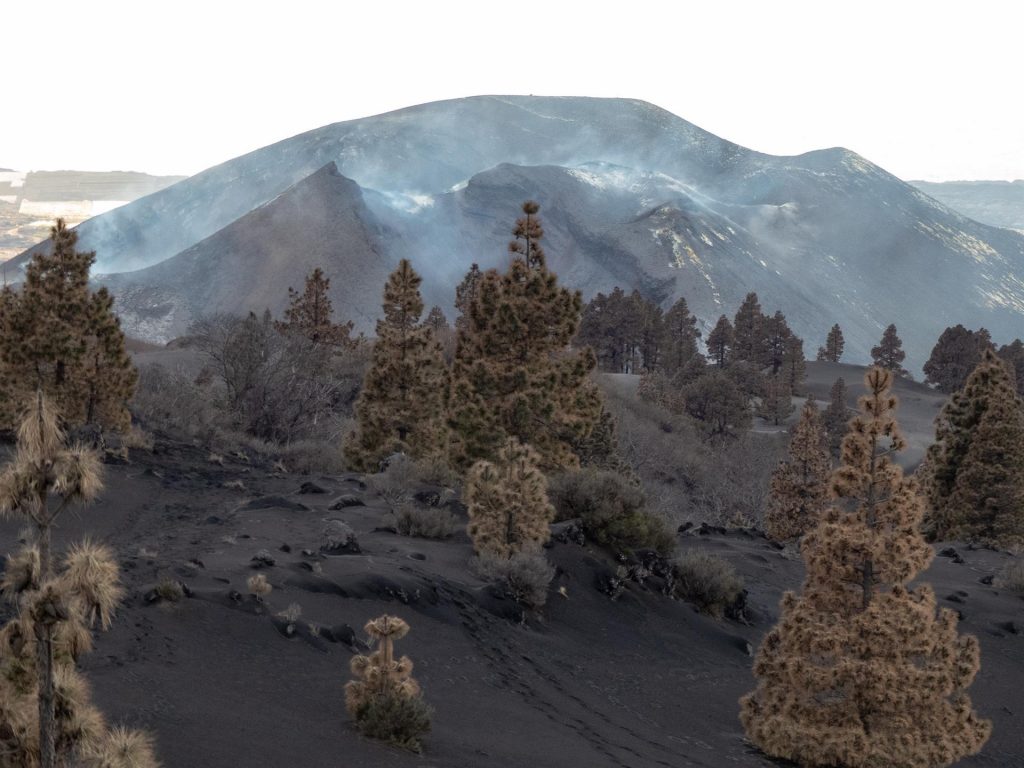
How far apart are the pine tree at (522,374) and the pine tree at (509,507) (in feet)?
21.0

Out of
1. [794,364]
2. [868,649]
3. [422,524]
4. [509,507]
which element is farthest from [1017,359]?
[868,649]

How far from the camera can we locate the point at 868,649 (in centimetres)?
1181

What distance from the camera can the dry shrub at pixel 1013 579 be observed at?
995 inches

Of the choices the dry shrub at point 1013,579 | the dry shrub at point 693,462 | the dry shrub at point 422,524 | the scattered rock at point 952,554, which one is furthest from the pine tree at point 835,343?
the dry shrub at point 422,524

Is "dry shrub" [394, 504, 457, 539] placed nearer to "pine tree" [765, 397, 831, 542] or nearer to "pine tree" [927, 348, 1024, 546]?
"pine tree" [765, 397, 831, 542]

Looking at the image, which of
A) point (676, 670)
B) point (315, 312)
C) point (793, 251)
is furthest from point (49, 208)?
point (676, 670)

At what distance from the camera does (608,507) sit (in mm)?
21750

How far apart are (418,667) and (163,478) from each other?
56.4 ft

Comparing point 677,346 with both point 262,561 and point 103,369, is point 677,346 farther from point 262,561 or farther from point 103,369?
point 262,561

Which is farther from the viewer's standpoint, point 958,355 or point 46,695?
point 958,355

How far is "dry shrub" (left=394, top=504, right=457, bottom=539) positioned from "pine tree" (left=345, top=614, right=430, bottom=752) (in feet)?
36.3

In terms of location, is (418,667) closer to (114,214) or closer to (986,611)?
(986,611)

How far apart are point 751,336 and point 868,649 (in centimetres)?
8015

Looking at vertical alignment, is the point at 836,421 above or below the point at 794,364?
below
